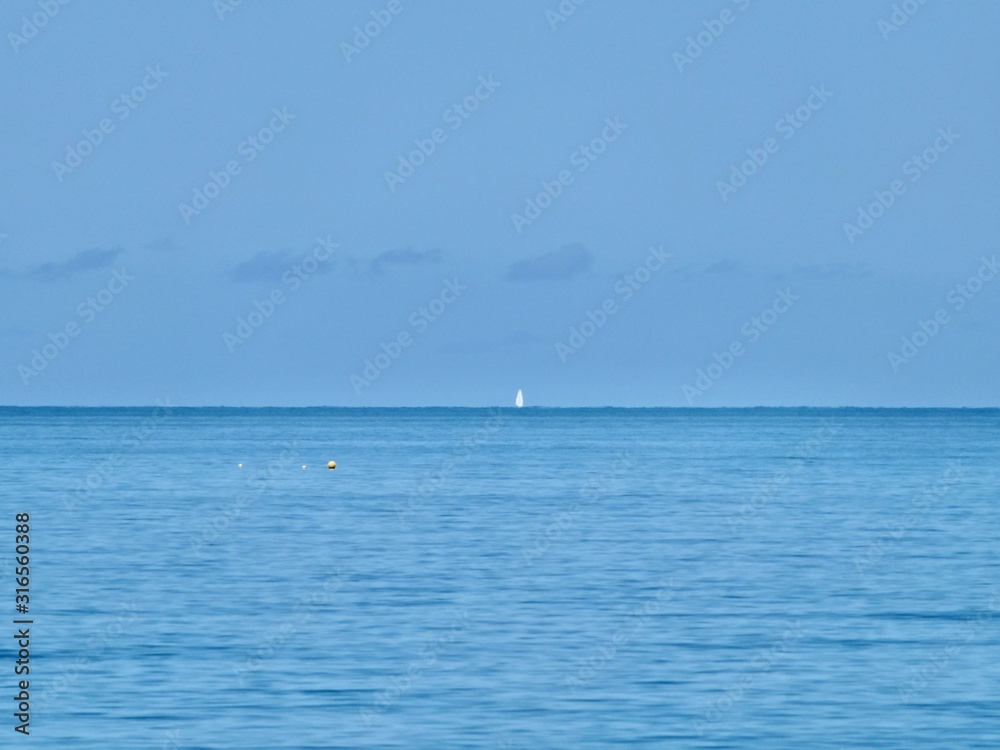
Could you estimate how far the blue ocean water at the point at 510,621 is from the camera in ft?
62.3

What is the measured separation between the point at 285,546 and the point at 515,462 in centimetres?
5422

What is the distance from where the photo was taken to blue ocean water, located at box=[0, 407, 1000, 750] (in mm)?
18984

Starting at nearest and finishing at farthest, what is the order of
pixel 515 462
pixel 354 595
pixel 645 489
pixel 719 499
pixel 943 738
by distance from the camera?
pixel 943 738, pixel 354 595, pixel 719 499, pixel 645 489, pixel 515 462

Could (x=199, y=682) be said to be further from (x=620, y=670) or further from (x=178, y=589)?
(x=178, y=589)

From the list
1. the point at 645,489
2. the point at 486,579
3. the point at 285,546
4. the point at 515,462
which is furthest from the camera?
the point at 515,462

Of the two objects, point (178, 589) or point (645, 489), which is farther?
point (645, 489)

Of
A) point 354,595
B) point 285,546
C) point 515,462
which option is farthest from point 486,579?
point 515,462

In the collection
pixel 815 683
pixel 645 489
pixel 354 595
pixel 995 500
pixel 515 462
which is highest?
pixel 515 462

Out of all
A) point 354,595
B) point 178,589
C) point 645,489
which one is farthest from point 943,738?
point 645,489

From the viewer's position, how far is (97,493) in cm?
6012

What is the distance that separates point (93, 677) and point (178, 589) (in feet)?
29.9

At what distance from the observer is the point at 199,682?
20.8 m

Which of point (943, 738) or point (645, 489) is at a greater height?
point (645, 489)

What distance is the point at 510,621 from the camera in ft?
85.8
